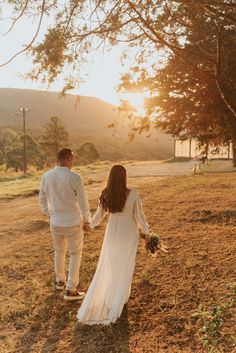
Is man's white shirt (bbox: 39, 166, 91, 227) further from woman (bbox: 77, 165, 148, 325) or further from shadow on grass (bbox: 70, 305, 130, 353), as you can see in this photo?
shadow on grass (bbox: 70, 305, 130, 353)

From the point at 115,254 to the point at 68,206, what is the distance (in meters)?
0.93

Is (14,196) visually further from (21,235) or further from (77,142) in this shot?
(77,142)

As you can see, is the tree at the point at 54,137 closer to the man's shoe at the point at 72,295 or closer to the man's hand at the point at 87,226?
the man's shoe at the point at 72,295

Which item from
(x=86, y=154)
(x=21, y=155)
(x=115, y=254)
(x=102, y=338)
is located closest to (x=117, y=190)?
(x=115, y=254)

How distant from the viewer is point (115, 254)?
569 centimetres

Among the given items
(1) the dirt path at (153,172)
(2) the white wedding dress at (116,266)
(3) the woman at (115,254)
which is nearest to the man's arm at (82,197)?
(3) the woman at (115,254)

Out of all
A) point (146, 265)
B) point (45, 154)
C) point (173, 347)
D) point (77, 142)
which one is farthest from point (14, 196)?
point (77, 142)

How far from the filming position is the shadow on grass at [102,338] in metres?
4.88

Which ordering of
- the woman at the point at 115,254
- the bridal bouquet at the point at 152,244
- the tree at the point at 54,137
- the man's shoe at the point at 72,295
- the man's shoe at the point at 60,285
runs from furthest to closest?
the tree at the point at 54,137, the man's shoe at the point at 60,285, the man's shoe at the point at 72,295, the bridal bouquet at the point at 152,244, the woman at the point at 115,254

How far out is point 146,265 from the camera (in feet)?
26.0

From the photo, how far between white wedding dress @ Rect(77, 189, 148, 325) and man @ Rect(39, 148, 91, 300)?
57 cm

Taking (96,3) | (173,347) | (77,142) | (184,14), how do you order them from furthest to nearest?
(77,142), (184,14), (96,3), (173,347)

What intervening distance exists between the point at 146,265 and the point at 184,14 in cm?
415

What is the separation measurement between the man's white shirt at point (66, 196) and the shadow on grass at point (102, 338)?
1.36 metres
